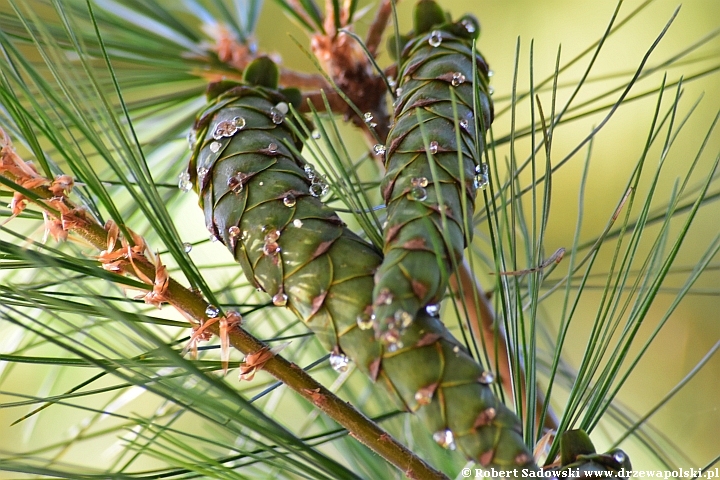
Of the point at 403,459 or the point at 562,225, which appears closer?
the point at 403,459

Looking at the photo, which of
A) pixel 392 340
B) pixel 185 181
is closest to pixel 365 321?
pixel 392 340

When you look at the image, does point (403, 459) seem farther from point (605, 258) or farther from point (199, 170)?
point (605, 258)

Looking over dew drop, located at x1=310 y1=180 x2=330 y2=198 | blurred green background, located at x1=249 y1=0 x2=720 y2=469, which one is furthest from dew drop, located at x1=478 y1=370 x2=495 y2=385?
blurred green background, located at x1=249 y1=0 x2=720 y2=469

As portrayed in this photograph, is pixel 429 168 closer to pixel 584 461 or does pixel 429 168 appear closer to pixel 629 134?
pixel 584 461

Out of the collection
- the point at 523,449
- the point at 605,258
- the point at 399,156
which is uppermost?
the point at 605,258

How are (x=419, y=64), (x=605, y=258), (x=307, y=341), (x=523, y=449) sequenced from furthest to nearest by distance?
(x=605, y=258) → (x=307, y=341) → (x=419, y=64) → (x=523, y=449)

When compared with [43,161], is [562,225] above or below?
above

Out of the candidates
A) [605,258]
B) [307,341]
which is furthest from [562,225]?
[307,341]
